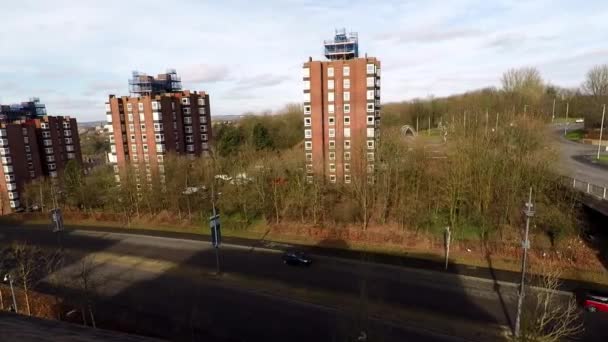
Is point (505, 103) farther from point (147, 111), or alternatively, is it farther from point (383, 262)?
point (147, 111)

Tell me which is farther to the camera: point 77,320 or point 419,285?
point 419,285

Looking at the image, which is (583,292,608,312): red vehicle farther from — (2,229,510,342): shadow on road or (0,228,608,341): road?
(2,229,510,342): shadow on road

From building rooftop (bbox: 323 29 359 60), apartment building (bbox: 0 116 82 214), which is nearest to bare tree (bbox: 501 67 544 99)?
building rooftop (bbox: 323 29 359 60)

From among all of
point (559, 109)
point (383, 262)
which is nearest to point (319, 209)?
point (383, 262)

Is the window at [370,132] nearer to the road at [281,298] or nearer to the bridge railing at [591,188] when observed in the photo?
the road at [281,298]

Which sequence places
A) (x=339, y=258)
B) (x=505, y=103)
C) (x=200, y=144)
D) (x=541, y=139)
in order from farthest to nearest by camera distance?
1. (x=200, y=144)
2. (x=505, y=103)
3. (x=541, y=139)
4. (x=339, y=258)

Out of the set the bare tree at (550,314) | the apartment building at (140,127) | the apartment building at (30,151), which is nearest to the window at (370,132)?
the bare tree at (550,314)
